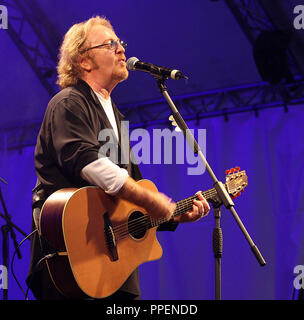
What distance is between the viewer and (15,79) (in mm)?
6000

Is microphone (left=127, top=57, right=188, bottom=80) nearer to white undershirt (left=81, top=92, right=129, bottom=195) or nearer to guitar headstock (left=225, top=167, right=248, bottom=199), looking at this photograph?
white undershirt (left=81, top=92, right=129, bottom=195)

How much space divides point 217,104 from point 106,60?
2.95 m

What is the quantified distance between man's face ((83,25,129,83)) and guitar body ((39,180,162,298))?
31.6 inches

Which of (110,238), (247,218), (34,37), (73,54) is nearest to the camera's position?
(110,238)

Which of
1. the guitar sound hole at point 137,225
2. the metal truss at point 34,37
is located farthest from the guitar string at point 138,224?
the metal truss at point 34,37

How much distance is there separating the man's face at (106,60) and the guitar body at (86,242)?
802mm

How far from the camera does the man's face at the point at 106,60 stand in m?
3.06

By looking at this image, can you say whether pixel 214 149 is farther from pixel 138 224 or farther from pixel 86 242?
pixel 86 242

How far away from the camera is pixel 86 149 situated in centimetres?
252

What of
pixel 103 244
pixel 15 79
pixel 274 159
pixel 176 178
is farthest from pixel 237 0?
pixel 103 244

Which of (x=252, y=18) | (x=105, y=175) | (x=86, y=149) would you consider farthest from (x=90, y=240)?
(x=252, y=18)
